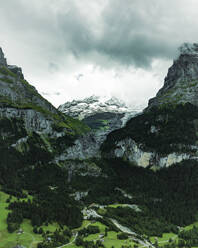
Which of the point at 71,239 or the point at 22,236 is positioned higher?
the point at 22,236

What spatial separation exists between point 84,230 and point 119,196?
7807 centimetres

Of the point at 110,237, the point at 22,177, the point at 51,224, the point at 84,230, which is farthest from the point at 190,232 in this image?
the point at 22,177

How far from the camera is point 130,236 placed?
123625 millimetres

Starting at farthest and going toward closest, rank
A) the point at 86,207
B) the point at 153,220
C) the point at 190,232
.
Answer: the point at 86,207 → the point at 153,220 → the point at 190,232

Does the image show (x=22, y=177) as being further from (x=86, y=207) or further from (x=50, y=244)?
(x=50, y=244)

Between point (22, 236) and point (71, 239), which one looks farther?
point (71, 239)

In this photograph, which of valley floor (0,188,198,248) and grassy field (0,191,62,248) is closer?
grassy field (0,191,62,248)

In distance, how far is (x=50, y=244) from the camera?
10112 cm

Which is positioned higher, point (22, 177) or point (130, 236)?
point (22, 177)

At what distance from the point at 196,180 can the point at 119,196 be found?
218ft

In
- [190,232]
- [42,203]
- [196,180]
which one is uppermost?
[196,180]

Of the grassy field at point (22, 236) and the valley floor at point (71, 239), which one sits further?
the valley floor at point (71, 239)

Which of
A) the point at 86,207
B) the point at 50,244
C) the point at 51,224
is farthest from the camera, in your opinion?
the point at 86,207

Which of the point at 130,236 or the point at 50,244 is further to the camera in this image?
the point at 130,236
